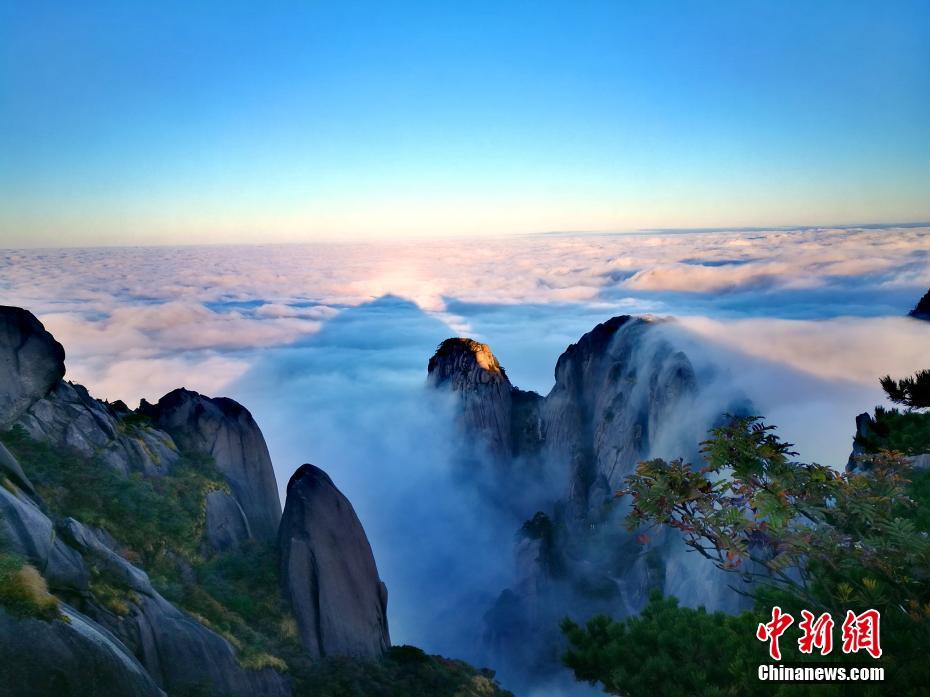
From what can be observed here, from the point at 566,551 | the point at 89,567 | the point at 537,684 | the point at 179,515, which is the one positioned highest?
the point at 89,567

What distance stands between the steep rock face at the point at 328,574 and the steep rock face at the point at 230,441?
7118 mm

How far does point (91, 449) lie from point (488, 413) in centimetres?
5694

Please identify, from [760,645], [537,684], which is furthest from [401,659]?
[537,684]

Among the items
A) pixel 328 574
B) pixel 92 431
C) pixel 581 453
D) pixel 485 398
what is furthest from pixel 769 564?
pixel 485 398

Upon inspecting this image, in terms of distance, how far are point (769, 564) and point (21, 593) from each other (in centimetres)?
1413

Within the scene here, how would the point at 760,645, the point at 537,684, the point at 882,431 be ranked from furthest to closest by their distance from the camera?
the point at 537,684 < the point at 882,431 < the point at 760,645

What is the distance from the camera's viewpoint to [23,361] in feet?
81.7

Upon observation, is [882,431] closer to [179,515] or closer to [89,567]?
[89,567]

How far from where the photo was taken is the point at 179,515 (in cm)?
2602

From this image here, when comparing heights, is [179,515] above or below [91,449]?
below

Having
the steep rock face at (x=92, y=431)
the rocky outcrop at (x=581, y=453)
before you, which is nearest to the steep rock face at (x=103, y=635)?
the steep rock face at (x=92, y=431)

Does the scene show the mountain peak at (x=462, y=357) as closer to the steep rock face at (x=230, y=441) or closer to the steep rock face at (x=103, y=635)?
the steep rock face at (x=230, y=441)

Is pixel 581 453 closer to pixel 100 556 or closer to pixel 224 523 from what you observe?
pixel 224 523

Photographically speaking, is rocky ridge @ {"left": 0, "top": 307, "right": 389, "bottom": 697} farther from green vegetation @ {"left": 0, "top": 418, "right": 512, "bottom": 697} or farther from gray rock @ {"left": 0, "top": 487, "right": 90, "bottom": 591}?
green vegetation @ {"left": 0, "top": 418, "right": 512, "bottom": 697}
